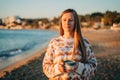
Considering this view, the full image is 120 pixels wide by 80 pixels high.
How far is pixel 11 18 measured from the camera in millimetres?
140750

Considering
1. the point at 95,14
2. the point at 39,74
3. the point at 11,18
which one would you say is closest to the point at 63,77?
the point at 39,74

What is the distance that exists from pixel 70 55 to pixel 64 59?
0.08m

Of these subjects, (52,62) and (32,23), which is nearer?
(52,62)

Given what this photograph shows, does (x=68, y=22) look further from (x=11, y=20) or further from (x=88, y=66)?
(x=11, y=20)

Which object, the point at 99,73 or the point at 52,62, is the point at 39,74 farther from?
the point at 52,62

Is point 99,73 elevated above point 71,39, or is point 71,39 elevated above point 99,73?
point 71,39

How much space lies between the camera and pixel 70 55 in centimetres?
290

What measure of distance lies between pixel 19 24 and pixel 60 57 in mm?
144725

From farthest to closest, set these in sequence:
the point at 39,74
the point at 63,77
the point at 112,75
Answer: the point at 39,74
the point at 112,75
the point at 63,77

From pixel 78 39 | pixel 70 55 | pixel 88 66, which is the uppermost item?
pixel 78 39

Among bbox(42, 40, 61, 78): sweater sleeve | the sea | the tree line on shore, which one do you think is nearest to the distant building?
the tree line on shore

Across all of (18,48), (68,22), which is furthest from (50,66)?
(18,48)

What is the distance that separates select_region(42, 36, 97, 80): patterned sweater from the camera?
9.21ft

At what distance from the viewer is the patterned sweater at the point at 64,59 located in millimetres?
2807
